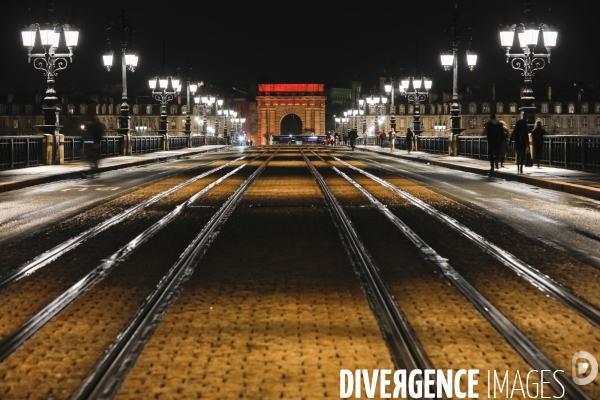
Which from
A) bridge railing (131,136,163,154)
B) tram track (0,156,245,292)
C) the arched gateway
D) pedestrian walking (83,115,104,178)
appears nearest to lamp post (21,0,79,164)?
pedestrian walking (83,115,104,178)

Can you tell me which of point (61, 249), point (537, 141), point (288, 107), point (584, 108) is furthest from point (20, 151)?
point (288, 107)

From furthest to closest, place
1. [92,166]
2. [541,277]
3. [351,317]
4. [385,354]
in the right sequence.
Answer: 1. [92,166]
2. [541,277]
3. [351,317]
4. [385,354]

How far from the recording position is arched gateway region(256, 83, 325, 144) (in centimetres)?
16025

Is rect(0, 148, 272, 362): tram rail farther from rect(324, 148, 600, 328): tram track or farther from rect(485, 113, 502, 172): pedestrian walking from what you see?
rect(485, 113, 502, 172): pedestrian walking

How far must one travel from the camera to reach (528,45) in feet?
95.3

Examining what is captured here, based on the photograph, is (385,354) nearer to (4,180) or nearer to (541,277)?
(541,277)

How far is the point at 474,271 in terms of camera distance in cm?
884

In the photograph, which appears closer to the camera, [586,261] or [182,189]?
[586,261]

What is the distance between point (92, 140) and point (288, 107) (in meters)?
136

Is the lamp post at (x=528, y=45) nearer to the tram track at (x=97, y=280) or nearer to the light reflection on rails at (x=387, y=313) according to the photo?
the tram track at (x=97, y=280)

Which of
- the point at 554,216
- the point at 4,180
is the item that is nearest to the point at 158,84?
the point at 4,180

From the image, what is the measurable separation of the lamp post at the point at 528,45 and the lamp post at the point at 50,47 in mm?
15313

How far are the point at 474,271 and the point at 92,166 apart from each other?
816 inches

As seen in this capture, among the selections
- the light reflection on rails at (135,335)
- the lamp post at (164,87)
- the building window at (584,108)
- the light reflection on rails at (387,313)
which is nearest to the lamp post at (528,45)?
the light reflection on rails at (387,313)
